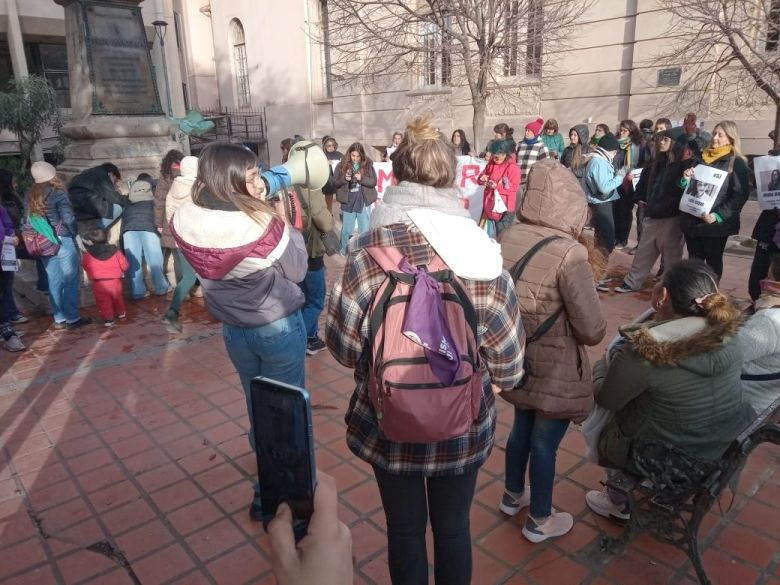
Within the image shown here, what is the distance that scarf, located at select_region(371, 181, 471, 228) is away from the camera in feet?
6.10

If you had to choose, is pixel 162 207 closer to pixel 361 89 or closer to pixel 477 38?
pixel 477 38

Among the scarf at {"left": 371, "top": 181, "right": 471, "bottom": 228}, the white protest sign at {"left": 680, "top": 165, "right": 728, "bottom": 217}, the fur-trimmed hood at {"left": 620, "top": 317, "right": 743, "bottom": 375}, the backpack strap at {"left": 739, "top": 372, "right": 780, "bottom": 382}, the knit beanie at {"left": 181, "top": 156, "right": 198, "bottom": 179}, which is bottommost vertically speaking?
the backpack strap at {"left": 739, "top": 372, "right": 780, "bottom": 382}

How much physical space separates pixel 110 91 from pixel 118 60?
0.42 m

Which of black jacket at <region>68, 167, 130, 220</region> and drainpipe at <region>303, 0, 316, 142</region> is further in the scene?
drainpipe at <region>303, 0, 316, 142</region>

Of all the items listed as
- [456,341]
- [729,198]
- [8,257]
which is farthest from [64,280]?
[729,198]

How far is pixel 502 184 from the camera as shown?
23.2ft

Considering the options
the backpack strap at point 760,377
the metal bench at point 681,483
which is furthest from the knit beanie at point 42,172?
the backpack strap at point 760,377

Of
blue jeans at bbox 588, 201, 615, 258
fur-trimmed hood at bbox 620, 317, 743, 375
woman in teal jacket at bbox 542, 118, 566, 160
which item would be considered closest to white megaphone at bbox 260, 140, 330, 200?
fur-trimmed hood at bbox 620, 317, 743, 375

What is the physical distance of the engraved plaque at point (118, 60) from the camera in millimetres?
7445

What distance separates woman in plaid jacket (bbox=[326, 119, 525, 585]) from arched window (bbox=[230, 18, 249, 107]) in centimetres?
2414

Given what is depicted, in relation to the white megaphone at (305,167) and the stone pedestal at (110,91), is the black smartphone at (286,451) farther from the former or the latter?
the stone pedestal at (110,91)

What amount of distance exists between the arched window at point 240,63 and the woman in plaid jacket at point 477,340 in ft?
79.2

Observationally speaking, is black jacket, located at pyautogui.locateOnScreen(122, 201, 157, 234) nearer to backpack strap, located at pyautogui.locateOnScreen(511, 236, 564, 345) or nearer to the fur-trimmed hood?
backpack strap, located at pyautogui.locateOnScreen(511, 236, 564, 345)

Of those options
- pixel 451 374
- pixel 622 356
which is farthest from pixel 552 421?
pixel 451 374
